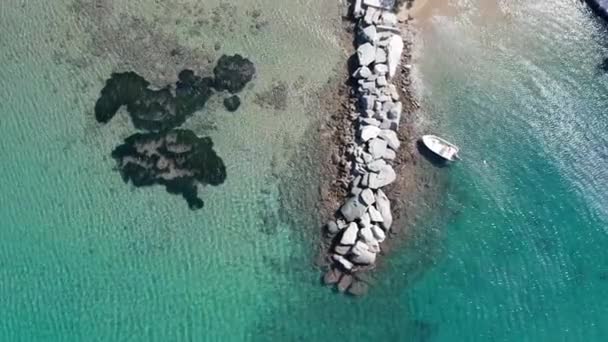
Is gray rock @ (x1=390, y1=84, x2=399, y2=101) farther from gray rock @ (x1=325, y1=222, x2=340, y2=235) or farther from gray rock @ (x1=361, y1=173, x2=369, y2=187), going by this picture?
gray rock @ (x1=325, y1=222, x2=340, y2=235)

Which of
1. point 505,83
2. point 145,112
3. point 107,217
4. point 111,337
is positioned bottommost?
point 111,337

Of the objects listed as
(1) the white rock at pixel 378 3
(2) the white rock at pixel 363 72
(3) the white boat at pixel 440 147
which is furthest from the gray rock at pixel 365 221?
(1) the white rock at pixel 378 3

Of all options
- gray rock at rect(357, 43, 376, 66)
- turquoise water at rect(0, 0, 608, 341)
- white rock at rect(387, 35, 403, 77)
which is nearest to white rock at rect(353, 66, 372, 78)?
gray rock at rect(357, 43, 376, 66)

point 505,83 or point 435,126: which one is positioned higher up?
point 505,83

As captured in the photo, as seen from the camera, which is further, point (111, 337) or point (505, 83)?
point (505, 83)

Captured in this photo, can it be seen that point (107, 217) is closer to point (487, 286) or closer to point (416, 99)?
point (416, 99)

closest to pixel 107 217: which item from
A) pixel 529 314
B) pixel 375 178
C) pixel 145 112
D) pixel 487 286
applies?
pixel 145 112
